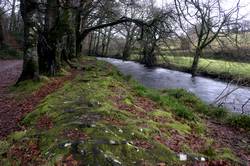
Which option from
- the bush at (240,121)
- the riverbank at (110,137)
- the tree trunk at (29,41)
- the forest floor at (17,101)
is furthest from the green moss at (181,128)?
the tree trunk at (29,41)

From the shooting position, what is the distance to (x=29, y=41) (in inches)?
423

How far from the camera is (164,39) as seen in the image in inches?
496

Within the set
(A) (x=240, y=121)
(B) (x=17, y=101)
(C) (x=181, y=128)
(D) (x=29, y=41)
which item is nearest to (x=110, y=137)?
(C) (x=181, y=128)

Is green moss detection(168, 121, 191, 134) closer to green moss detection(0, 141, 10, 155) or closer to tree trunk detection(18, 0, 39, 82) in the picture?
green moss detection(0, 141, 10, 155)

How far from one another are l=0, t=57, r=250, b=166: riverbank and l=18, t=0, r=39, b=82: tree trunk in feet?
8.55

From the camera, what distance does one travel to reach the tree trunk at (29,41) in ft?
34.9

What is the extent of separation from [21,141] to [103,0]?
69.8 feet

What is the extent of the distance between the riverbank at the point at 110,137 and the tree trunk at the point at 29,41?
2.61 metres

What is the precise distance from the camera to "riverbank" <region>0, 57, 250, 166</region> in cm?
475

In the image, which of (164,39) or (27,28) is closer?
(27,28)

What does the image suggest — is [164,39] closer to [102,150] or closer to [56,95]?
[56,95]

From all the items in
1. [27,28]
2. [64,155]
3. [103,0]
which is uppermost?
[103,0]

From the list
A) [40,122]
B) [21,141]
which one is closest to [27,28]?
[40,122]

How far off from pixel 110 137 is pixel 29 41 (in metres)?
6.78
